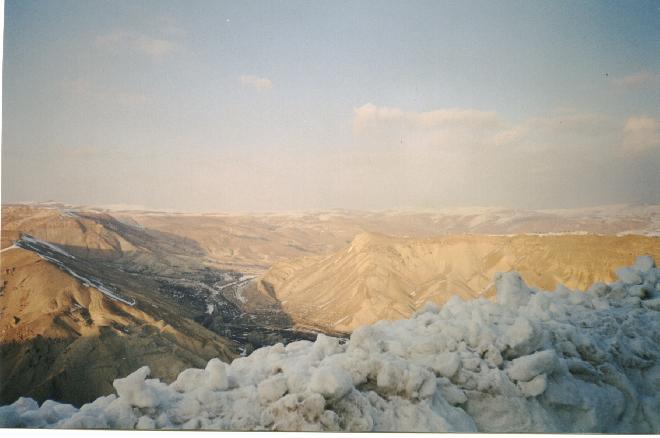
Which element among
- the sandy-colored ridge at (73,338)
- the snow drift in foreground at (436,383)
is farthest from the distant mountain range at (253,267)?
the snow drift in foreground at (436,383)

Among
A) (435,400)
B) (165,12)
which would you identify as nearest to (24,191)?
(165,12)

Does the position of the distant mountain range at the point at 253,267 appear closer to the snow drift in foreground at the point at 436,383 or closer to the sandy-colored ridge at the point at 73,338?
the sandy-colored ridge at the point at 73,338

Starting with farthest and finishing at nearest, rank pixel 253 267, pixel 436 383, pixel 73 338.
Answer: pixel 253 267
pixel 73 338
pixel 436 383

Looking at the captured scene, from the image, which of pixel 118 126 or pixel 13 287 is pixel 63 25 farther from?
pixel 13 287

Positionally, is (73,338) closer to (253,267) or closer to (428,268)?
(253,267)

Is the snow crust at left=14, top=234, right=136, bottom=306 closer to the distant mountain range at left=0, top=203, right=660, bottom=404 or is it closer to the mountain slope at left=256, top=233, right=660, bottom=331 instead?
the distant mountain range at left=0, top=203, right=660, bottom=404

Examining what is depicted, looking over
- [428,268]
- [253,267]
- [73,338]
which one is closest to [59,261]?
[73,338]
